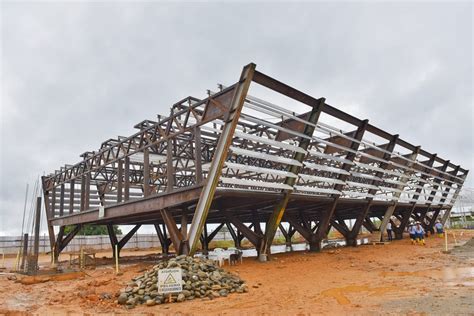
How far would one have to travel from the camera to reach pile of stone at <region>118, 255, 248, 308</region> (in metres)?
9.07

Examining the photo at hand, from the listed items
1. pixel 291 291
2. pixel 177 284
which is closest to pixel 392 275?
pixel 291 291

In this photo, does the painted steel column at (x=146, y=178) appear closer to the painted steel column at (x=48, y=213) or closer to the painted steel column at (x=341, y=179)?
the painted steel column at (x=341, y=179)

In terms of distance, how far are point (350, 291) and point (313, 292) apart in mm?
930

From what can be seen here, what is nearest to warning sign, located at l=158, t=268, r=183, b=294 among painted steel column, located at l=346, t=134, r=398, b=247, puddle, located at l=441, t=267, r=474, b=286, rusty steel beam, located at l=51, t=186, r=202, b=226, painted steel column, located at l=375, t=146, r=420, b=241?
rusty steel beam, located at l=51, t=186, r=202, b=226

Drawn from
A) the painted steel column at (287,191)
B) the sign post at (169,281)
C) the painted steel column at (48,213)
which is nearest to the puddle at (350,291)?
the sign post at (169,281)

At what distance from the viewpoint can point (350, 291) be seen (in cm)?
923

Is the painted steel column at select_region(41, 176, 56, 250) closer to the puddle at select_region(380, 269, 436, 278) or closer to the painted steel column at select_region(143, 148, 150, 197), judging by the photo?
the painted steel column at select_region(143, 148, 150, 197)

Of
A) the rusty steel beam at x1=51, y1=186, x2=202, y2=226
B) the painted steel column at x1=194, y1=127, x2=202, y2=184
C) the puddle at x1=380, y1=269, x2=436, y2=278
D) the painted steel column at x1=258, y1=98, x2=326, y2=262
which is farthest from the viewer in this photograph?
the painted steel column at x1=258, y1=98, x2=326, y2=262

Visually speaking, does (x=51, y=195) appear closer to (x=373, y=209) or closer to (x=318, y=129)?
(x=318, y=129)

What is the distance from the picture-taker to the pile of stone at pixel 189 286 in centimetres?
907

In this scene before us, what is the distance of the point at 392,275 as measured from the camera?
11.5 metres

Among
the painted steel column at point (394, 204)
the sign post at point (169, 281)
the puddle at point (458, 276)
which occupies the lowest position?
the puddle at point (458, 276)

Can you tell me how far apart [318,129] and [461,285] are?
8600 millimetres

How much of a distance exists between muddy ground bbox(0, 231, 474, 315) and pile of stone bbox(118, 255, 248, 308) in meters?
0.30
